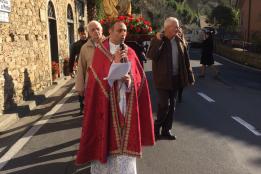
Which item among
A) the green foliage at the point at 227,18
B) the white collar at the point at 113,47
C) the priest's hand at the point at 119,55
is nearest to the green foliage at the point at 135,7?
the green foliage at the point at 227,18

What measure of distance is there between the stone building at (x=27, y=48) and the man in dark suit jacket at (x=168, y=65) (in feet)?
11.7

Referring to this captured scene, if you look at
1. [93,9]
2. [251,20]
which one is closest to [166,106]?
[93,9]

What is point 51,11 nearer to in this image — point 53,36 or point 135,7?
point 53,36

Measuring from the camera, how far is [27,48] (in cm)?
1075

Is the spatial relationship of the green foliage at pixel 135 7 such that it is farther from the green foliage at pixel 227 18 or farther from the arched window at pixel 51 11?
the arched window at pixel 51 11

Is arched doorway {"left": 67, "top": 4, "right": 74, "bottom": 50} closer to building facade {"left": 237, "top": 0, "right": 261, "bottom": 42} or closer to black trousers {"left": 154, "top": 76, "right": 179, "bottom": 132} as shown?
black trousers {"left": 154, "top": 76, "right": 179, "bottom": 132}

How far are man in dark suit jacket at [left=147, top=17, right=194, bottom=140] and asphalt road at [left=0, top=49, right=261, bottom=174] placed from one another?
2.26ft

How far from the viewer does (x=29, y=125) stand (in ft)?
26.0

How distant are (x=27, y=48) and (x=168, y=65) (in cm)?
539

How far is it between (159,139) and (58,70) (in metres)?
8.33

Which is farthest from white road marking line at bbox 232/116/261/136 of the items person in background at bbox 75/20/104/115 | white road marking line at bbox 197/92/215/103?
person in background at bbox 75/20/104/115

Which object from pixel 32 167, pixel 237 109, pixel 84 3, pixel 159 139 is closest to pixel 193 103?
pixel 237 109

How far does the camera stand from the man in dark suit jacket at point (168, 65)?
6.46 meters

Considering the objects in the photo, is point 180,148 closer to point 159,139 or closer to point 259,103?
point 159,139
